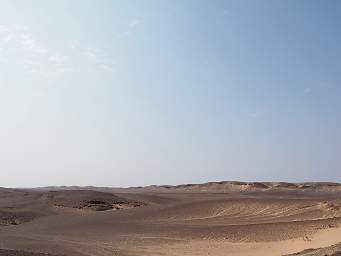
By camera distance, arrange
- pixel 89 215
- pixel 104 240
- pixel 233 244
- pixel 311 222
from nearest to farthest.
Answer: pixel 233 244 → pixel 104 240 → pixel 311 222 → pixel 89 215

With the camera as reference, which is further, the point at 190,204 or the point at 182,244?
the point at 190,204

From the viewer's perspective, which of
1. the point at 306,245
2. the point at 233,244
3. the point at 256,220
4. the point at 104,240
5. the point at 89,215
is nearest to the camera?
the point at 306,245

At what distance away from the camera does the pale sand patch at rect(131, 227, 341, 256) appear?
67.7ft

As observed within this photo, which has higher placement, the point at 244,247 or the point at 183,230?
the point at 183,230

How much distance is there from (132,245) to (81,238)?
11.4 ft

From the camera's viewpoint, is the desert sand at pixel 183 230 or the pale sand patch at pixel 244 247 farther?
the desert sand at pixel 183 230

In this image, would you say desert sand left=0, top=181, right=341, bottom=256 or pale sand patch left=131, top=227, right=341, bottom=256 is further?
desert sand left=0, top=181, right=341, bottom=256

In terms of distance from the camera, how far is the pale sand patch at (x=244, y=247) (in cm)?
2062

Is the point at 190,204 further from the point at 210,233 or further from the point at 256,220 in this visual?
the point at 210,233

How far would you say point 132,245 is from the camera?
906 inches

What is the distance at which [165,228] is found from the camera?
28.0 metres

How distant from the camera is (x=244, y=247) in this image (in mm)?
22000

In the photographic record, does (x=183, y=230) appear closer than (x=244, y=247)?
No

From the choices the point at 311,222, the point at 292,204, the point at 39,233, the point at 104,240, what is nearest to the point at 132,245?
the point at 104,240
